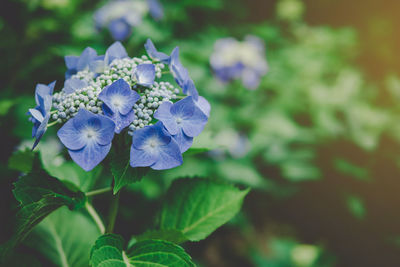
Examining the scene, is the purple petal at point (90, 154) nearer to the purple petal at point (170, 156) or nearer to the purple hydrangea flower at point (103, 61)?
the purple petal at point (170, 156)

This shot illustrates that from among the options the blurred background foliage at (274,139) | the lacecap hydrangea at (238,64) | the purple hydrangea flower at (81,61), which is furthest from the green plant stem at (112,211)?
the lacecap hydrangea at (238,64)

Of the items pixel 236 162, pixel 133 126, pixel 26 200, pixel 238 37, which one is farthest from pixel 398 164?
pixel 26 200

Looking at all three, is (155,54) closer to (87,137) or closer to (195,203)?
(87,137)

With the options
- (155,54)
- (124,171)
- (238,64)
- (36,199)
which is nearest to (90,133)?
(124,171)

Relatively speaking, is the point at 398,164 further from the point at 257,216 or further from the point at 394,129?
the point at 257,216

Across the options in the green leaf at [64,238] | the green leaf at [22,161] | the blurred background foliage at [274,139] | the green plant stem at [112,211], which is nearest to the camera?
the green plant stem at [112,211]

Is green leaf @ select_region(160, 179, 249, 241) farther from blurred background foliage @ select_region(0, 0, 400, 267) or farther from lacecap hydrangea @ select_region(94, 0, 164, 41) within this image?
lacecap hydrangea @ select_region(94, 0, 164, 41)
